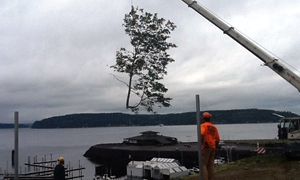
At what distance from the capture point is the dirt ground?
16016 millimetres

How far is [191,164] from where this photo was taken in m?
71.1

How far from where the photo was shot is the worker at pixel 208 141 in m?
9.76

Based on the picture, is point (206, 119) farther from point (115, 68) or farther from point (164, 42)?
point (115, 68)

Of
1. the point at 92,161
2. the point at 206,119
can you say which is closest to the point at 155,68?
the point at 206,119

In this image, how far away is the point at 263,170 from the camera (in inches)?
712

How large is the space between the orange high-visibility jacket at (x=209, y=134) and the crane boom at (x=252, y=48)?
50.4ft

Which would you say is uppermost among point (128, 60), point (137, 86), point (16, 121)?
point (128, 60)


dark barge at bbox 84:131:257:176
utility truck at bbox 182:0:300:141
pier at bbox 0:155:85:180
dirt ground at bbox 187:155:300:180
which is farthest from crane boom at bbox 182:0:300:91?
dark barge at bbox 84:131:257:176

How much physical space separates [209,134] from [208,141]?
18 cm

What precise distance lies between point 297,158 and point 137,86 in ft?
35.6

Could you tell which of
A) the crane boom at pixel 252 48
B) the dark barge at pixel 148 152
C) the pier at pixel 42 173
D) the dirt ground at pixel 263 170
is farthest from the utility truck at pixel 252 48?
the dark barge at pixel 148 152

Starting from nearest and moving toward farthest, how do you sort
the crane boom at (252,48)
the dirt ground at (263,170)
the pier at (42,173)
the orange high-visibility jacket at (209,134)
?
the orange high-visibility jacket at (209,134)
the dirt ground at (263,170)
the pier at (42,173)
the crane boom at (252,48)

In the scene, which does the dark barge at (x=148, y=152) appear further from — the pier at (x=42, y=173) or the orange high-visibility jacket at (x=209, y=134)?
the orange high-visibility jacket at (x=209, y=134)

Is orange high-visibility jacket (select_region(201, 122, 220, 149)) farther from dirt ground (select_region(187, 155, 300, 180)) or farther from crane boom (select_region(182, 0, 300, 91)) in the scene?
crane boom (select_region(182, 0, 300, 91))
